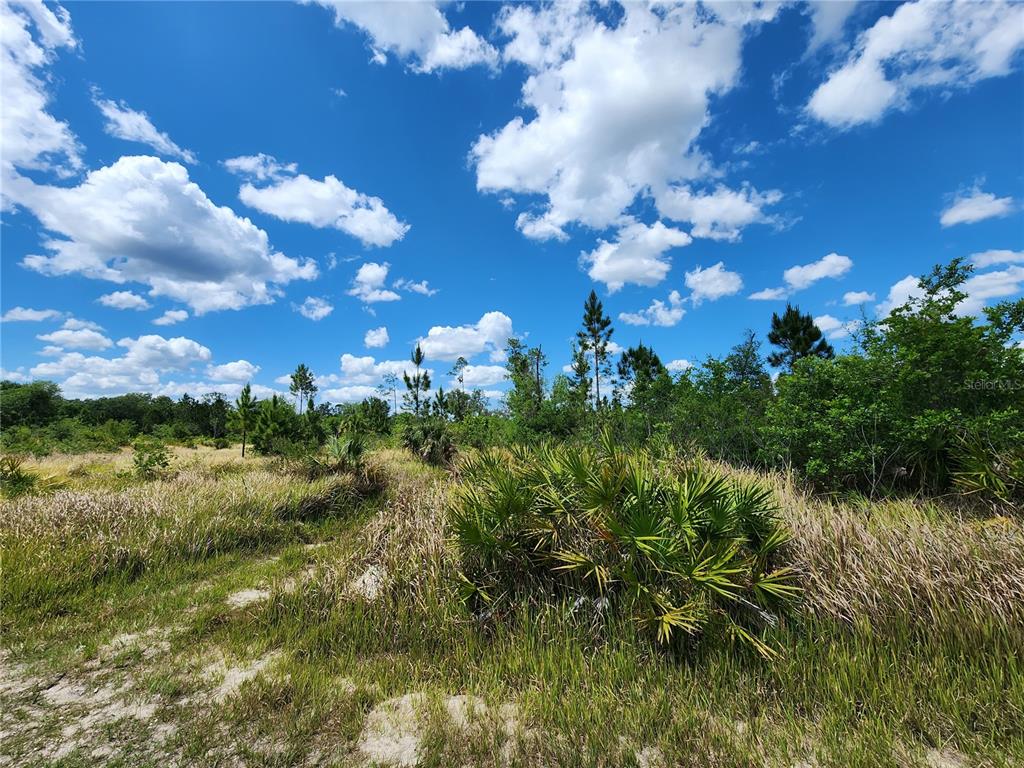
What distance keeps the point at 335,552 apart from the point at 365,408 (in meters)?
40.6

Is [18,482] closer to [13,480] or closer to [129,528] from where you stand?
[13,480]

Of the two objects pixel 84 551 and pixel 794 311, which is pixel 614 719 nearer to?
pixel 84 551

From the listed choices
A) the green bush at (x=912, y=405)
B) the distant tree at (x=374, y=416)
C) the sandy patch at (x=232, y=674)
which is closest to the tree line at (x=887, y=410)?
the green bush at (x=912, y=405)

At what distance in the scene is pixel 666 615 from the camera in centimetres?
405

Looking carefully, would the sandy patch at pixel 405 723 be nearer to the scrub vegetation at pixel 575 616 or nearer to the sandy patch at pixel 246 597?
the scrub vegetation at pixel 575 616

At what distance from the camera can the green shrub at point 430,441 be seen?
19.7m

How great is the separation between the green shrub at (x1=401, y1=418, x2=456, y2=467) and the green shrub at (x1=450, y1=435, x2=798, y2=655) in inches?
525

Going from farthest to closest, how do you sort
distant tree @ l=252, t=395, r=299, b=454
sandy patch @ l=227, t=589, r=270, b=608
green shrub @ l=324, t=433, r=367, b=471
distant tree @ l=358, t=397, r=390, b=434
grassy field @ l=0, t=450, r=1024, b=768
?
distant tree @ l=358, t=397, r=390, b=434, distant tree @ l=252, t=395, r=299, b=454, green shrub @ l=324, t=433, r=367, b=471, sandy patch @ l=227, t=589, r=270, b=608, grassy field @ l=0, t=450, r=1024, b=768

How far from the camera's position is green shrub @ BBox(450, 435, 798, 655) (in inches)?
171

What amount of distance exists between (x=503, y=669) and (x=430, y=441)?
16474 mm

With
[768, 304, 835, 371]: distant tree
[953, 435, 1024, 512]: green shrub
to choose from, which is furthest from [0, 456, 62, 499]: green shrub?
[768, 304, 835, 371]: distant tree

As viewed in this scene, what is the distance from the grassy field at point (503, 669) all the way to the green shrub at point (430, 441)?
12.8 m

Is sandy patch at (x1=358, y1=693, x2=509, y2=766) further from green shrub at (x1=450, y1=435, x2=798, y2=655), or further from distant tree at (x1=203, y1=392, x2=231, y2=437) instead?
distant tree at (x1=203, y1=392, x2=231, y2=437)

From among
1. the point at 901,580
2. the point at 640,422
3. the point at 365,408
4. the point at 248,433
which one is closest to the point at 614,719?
the point at 901,580
